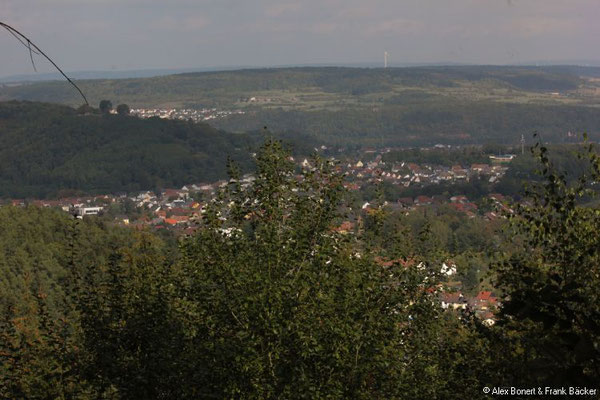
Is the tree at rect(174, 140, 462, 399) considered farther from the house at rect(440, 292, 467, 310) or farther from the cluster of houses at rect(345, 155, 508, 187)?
the cluster of houses at rect(345, 155, 508, 187)

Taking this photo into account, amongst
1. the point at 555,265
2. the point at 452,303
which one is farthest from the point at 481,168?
the point at 555,265

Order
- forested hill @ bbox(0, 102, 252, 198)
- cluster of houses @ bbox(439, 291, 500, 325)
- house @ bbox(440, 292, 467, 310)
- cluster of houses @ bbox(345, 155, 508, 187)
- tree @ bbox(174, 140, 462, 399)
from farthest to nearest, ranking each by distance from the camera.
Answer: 1. forested hill @ bbox(0, 102, 252, 198)
2. cluster of houses @ bbox(345, 155, 508, 187)
3. house @ bbox(440, 292, 467, 310)
4. cluster of houses @ bbox(439, 291, 500, 325)
5. tree @ bbox(174, 140, 462, 399)

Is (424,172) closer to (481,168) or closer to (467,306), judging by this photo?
(481,168)

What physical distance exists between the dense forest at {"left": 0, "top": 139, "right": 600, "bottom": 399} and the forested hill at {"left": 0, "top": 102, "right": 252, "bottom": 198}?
140869 mm

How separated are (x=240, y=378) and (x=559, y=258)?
4007 mm

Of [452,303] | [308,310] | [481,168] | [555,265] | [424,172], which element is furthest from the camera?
[424,172]

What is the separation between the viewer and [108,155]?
18050cm

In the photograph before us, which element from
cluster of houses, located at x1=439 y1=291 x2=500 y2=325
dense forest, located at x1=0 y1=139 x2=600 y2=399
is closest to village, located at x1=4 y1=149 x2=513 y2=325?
cluster of houses, located at x1=439 y1=291 x2=500 y2=325

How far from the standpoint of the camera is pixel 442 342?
40.1 ft

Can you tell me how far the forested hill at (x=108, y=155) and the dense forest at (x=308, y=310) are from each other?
462 ft

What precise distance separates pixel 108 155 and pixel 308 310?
176646 mm

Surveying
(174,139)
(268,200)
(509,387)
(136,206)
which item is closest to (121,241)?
(268,200)

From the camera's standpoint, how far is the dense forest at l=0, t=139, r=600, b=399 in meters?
9.02

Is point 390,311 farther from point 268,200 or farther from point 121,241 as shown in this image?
point 121,241
